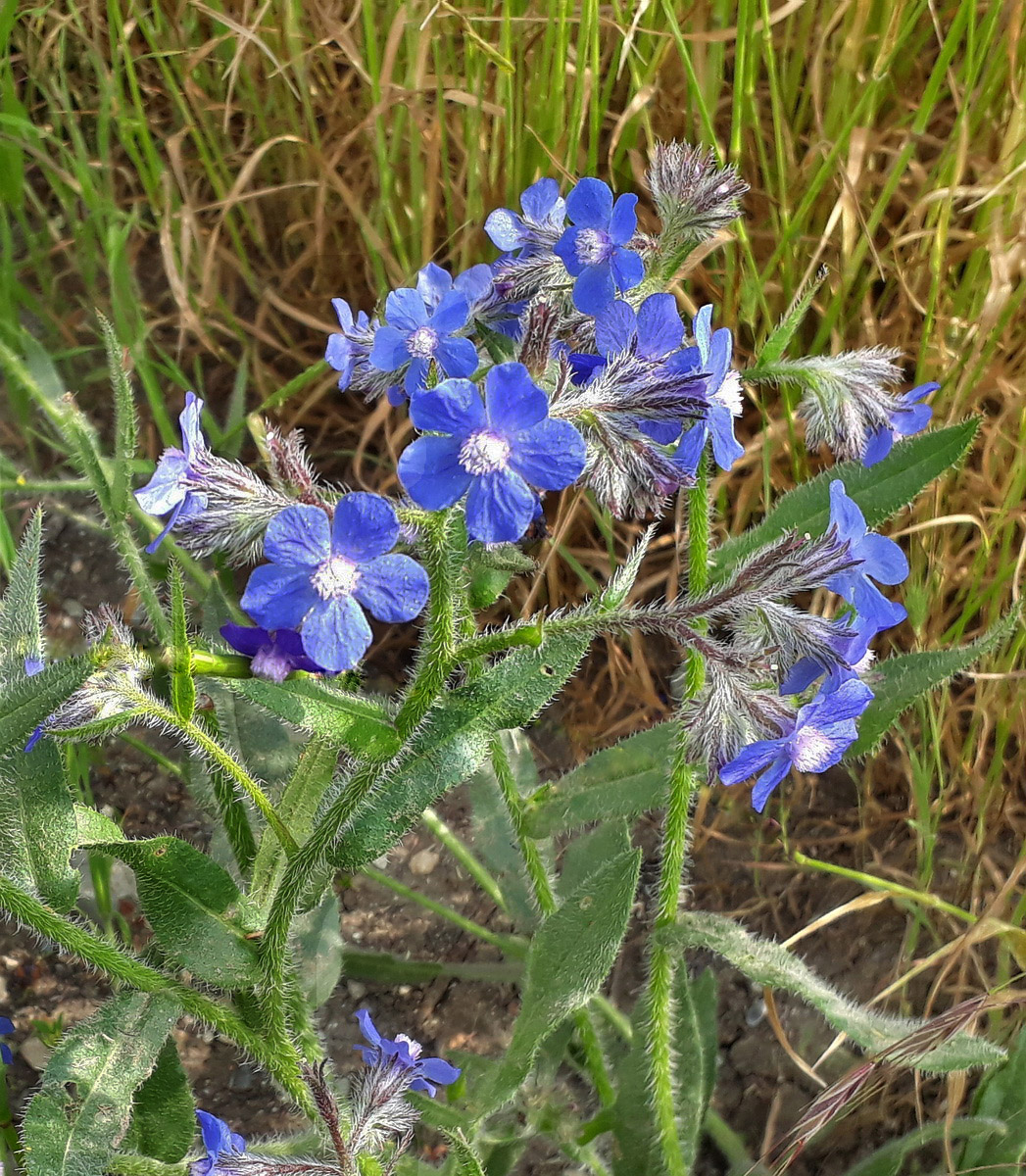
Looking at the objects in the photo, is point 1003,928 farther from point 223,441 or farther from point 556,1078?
point 223,441

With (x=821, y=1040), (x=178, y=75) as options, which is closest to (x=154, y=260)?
(x=178, y=75)

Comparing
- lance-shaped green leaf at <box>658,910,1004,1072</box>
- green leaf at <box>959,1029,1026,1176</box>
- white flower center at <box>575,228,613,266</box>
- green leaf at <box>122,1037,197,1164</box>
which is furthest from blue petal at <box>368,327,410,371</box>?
green leaf at <box>959,1029,1026,1176</box>

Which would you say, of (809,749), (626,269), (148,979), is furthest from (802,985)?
(626,269)

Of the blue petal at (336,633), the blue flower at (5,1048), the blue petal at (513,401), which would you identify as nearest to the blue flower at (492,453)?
the blue petal at (513,401)

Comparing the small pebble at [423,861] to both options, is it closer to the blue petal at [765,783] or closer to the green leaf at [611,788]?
the green leaf at [611,788]

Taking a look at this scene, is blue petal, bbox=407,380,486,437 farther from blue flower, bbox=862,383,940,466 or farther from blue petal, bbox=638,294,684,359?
blue flower, bbox=862,383,940,466

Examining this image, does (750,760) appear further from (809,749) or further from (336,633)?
(336,633)
